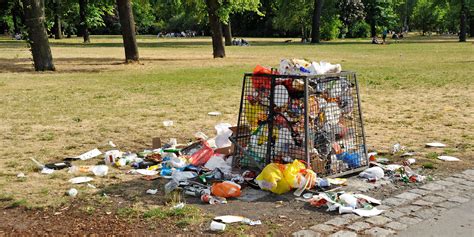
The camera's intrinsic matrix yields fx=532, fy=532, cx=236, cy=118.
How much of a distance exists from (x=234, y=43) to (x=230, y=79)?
30.7 meters

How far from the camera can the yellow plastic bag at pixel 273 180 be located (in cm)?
521

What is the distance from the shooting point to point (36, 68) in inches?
781

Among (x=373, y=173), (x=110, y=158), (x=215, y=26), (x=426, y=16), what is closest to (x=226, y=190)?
(x=373, y=173)

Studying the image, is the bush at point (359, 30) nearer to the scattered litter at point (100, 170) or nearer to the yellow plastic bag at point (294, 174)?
the scattered litter at point (100, 170)

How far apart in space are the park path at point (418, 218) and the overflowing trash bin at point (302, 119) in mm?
886

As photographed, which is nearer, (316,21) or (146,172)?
(146,172)

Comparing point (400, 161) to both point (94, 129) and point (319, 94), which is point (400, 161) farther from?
point (94, 129)

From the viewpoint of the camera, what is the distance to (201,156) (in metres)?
6.34

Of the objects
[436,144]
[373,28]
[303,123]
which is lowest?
[436,144]

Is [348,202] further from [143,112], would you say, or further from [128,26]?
[128,26]

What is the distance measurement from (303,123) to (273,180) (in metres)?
0.70

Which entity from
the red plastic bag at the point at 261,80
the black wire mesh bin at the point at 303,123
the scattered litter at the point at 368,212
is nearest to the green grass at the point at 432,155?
the black wire mesh bin at the point at 303,123

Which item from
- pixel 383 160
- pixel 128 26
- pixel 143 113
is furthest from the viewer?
pixel 128 26

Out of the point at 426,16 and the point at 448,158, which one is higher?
the point at 426,16
